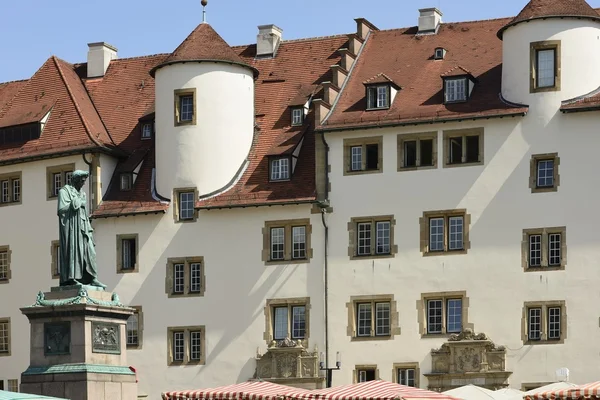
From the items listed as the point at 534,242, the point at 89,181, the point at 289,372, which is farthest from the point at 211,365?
the point at 534,242

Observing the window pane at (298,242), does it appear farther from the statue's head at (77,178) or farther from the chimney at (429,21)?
the statue's head at (77,178)

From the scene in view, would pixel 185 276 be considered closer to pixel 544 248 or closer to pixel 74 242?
pixel 544 248

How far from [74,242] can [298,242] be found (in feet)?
83.5

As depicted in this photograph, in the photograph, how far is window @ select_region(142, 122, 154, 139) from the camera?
247 feet

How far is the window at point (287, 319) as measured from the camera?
69.1 metres

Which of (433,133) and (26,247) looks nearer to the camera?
(433,133)

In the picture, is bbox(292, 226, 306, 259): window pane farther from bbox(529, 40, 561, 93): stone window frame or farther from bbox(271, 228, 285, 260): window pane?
bbox(529, 40, 561, 93): stone window frame

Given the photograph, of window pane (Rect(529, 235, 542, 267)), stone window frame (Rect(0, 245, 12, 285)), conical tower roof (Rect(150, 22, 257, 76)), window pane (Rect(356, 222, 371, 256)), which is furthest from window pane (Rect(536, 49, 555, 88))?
stone window frame (Rect(0, 245, 12, 285))

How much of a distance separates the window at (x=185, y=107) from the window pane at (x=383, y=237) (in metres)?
9.80

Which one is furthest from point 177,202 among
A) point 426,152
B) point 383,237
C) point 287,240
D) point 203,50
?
point 426,152

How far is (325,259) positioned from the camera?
69000mm

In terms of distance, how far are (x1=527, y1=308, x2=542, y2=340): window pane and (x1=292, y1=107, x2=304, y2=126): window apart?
1364 cm

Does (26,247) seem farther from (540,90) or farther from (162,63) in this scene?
(540,90)

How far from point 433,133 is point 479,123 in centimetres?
189
